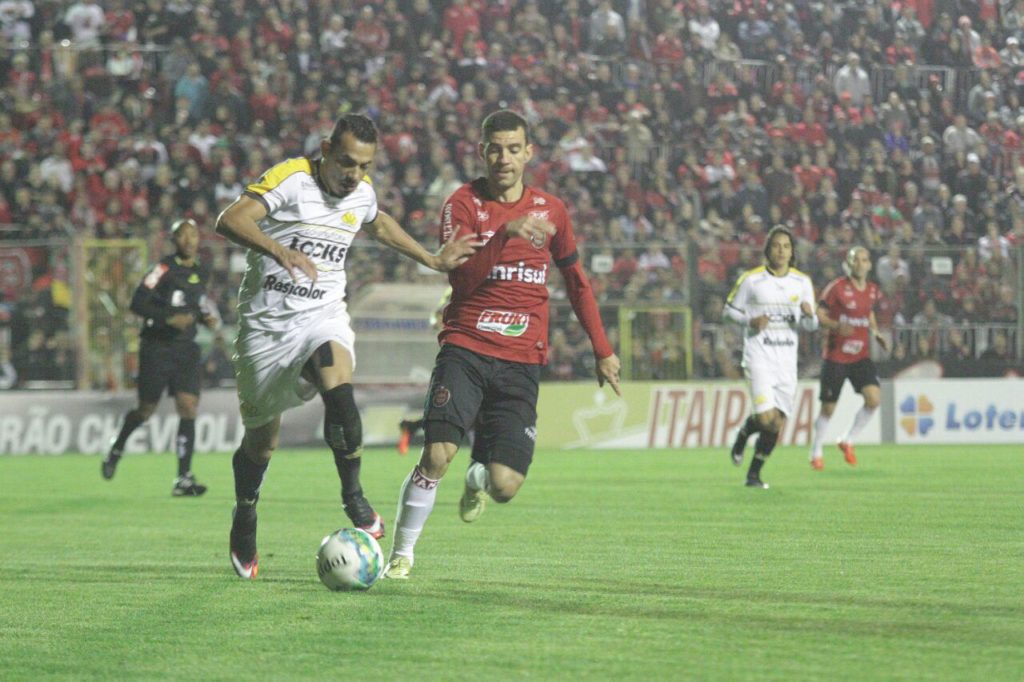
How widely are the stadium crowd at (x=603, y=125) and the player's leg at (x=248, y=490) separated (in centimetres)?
1266

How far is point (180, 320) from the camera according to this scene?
13680 mm

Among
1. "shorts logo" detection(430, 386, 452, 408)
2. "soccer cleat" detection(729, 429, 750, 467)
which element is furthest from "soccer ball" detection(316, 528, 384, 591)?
"soccer cleat" detection(729, 429, 750, 467)

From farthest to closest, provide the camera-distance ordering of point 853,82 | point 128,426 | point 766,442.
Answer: point 853,82, point 128,426, point 766,442

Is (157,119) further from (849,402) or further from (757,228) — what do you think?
(849,402)

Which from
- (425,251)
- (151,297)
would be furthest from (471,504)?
(151,297)

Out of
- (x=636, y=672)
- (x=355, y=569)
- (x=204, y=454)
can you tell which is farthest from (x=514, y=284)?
(x=204, y=454)

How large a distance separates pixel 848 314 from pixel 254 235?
1140cm

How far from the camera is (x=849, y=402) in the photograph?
22562 millimetres

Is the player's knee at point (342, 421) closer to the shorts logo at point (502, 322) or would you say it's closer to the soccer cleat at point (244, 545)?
the soccer cleat at point (244, 545)

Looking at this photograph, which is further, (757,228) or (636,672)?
(757,228)

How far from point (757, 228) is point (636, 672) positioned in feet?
65.0

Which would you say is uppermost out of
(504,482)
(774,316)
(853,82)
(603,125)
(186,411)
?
(853,82)

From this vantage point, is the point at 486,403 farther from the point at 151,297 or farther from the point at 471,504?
the point at 151,297

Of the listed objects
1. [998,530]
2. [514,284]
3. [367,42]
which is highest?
[367,42]
